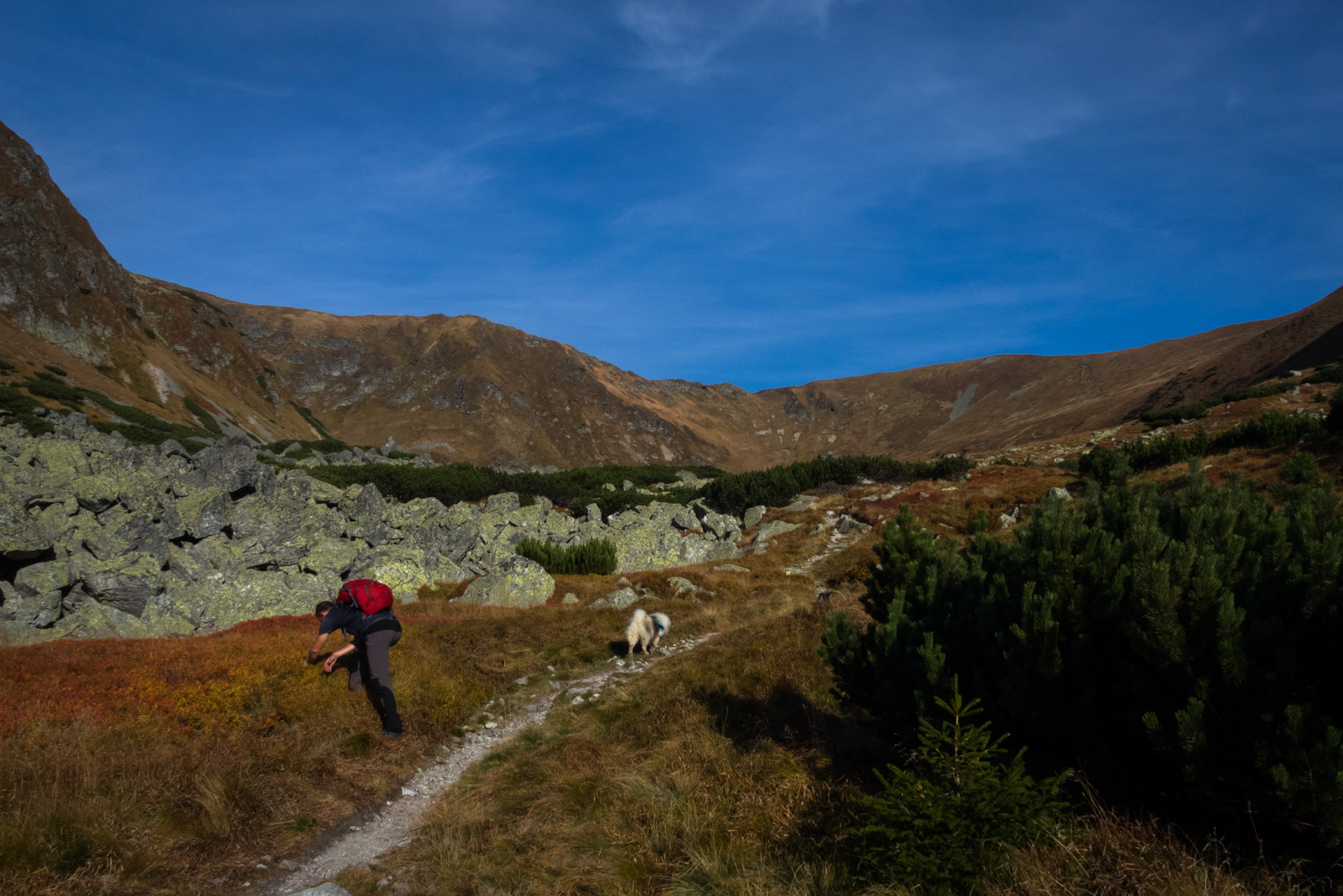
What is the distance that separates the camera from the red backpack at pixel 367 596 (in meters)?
8.59

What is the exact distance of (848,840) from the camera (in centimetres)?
457

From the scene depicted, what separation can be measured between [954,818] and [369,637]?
295 inches

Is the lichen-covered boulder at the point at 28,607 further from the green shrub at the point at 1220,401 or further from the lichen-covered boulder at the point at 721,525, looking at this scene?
the green shrub at the point at 1220,401

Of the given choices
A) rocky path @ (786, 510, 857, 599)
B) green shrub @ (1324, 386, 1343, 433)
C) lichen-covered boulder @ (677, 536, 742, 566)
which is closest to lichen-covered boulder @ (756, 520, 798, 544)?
lichen-covered boulder @ (677, 536, 742, 566)

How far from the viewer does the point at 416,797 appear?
23.9ft

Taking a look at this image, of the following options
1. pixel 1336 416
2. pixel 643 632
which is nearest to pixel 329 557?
pixel 643 632

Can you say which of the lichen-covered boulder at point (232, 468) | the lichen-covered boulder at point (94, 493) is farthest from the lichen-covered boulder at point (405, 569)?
the lichen-covered boulder at point (232, 468)

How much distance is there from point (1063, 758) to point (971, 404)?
554 feet

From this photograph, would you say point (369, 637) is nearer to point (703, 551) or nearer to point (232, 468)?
point (232, 468)

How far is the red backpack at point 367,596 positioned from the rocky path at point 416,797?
224 centimetres

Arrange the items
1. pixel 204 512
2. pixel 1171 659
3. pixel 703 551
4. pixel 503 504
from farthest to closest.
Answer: pixel 503 504
pixel 703 551
pixel 204 512
pixel 1171 659

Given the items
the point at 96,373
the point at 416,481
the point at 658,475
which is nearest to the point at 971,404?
the point at 658,475

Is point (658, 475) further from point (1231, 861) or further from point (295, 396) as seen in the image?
point (295, 396)

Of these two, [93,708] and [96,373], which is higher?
[96,373]
